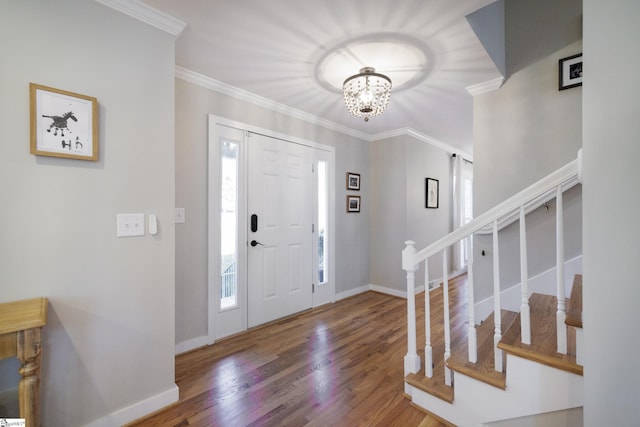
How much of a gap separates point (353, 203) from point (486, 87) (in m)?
2.09

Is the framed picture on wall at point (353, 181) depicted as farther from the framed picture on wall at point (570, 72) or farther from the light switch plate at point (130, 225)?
the light switch plate at point (130, 225)

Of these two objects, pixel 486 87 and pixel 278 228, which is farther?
pixel 278 228

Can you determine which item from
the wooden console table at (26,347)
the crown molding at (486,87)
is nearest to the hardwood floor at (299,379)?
the wooden console table at (26,347)

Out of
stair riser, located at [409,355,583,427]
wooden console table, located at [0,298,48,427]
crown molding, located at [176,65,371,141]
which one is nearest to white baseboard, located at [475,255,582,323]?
stair riser, located at [409,355,583,427]

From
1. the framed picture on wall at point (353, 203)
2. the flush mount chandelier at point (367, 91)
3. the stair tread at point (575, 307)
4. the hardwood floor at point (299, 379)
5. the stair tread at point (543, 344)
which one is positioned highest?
the flush mount chandelier at point (367, 91)

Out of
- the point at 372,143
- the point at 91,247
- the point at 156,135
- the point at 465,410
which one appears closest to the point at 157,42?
the point at 156,135

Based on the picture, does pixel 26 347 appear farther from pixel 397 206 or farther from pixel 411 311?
pixel 397 206

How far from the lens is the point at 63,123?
1.34 m

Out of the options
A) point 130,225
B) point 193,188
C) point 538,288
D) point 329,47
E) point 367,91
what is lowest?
point 538,288

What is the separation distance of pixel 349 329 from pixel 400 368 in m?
0.77

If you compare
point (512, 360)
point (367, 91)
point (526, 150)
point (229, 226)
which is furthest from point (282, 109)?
point (512, 360)

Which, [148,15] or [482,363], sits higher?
[148,15]

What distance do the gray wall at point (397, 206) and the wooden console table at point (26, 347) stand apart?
3.62 metres

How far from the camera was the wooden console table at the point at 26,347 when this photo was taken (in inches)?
40.3
